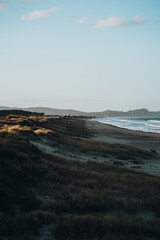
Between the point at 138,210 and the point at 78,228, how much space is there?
3060mm

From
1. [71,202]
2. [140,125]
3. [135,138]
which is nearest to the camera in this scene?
[71,202]

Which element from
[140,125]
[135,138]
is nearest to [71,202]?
[135,138]

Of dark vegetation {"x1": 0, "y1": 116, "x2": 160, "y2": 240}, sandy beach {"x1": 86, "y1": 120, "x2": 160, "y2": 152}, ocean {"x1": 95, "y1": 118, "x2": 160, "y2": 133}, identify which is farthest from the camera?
ocean {"x1": 95, "y1": 118, "x2": 160, "y2": 133}

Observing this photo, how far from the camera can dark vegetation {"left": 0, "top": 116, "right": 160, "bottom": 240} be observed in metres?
6.65

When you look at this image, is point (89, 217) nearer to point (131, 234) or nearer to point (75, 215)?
point (75, 215)

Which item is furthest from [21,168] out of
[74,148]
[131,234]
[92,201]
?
[74,148]

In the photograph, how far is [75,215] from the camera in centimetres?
749

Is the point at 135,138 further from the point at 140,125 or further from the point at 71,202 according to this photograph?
the point at 140,125

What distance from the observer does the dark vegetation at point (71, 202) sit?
6.65 meters

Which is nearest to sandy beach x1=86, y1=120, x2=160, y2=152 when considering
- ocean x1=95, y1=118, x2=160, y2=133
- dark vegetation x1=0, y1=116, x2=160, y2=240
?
ocean x1=95, y1=118, x2=160, y2=133

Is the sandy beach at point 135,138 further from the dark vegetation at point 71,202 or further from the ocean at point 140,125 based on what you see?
the dark vegetation at point 71,202

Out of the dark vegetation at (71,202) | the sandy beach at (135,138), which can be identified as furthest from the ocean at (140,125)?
the dark vegetation at (71,202)

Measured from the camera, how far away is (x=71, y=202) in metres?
8.55

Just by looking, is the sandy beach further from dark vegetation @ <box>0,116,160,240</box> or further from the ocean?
dark vegetation @ <box>0,116,160,240</box>
